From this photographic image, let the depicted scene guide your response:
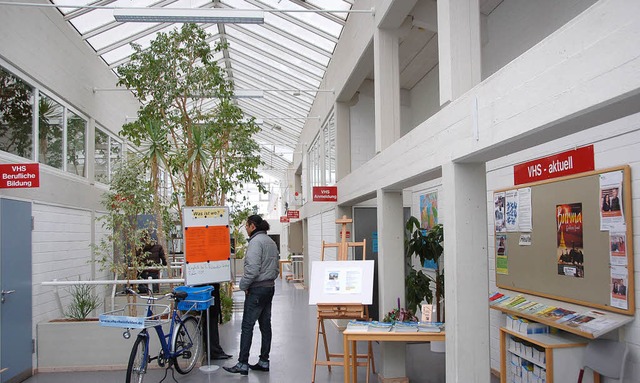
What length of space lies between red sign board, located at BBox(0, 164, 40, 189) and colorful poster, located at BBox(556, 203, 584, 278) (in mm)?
4911

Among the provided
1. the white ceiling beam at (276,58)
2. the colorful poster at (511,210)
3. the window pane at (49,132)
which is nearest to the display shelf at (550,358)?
the colorful poster at (511,210)

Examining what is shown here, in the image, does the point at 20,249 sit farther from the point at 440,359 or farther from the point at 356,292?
the point at 440,359

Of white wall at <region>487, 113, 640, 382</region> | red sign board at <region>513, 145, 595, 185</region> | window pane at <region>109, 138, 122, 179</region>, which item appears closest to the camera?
white wall at <region>487, 113, 640, 382</region>

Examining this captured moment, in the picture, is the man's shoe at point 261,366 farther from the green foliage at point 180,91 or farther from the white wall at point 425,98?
the white wall at point 425,98

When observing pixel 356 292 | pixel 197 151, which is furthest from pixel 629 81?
pixel 197 151

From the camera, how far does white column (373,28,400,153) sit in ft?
20.1

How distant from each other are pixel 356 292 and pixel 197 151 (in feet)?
10.6

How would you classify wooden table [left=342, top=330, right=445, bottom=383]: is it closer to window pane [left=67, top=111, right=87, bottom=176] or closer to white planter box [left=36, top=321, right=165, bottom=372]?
white planter box [left=36, top=321, right=165, bottom=372]

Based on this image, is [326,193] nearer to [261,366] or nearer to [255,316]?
[255,316]

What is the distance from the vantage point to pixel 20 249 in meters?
6.28

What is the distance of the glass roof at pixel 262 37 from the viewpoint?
28.8ft

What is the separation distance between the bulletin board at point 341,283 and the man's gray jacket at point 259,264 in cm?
62

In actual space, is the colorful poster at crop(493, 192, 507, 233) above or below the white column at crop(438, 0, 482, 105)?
below

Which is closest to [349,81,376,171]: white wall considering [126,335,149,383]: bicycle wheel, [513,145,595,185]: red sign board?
[513,145,595,185]: red sign board
